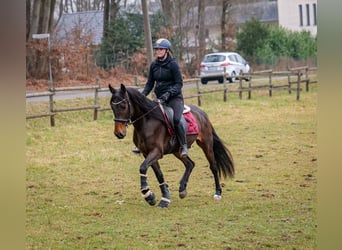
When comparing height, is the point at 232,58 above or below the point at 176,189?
above

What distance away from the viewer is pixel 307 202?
5.61 metres

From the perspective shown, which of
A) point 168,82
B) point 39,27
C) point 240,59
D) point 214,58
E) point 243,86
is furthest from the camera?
point 240,59

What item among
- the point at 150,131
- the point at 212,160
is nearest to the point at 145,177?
the point at 150,131

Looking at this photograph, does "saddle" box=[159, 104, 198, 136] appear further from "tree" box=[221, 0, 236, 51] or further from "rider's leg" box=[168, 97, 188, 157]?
"tree" box=[221, 0, 236, 51]

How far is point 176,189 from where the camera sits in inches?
258

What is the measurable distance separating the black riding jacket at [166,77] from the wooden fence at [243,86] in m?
4.34

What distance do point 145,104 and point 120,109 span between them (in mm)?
357

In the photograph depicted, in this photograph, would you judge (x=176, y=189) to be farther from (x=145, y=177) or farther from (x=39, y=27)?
(x=39, y=27)

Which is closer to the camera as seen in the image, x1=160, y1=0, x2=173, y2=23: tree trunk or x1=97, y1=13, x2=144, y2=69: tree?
x1=160, y1=0, x2=173, y2=23: tree trunk

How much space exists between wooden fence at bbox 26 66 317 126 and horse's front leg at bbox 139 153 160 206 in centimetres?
449

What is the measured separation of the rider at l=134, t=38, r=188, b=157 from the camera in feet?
17.0

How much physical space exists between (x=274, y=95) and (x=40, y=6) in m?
5.70

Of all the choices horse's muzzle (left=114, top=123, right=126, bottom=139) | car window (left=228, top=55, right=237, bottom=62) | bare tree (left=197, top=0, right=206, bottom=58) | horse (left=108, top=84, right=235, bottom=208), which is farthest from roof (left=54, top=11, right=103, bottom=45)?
horse's muzzle (left=114, top=123, right=126, bottom=139)
